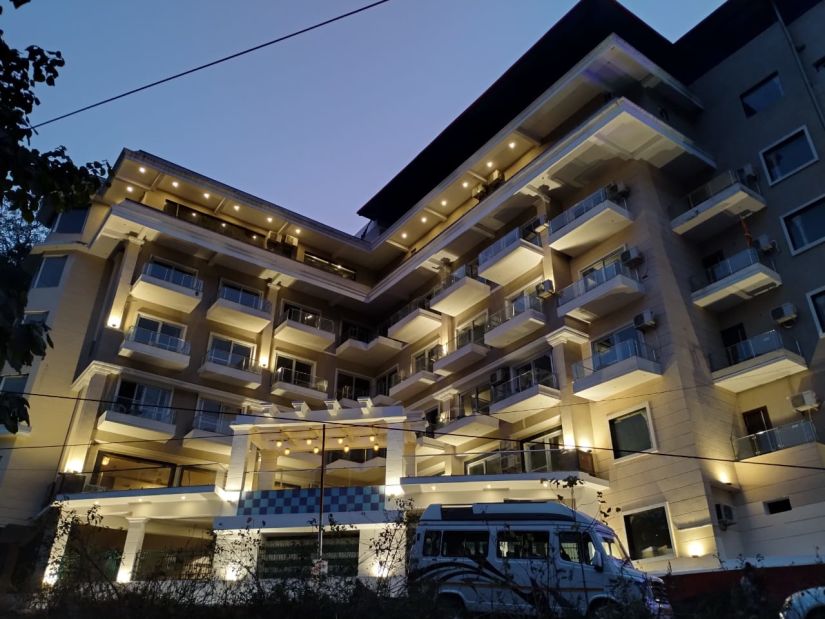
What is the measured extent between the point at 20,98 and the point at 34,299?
30.7 meters

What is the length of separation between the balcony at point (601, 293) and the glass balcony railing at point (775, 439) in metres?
6.20

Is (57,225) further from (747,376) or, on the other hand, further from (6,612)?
(747,376)

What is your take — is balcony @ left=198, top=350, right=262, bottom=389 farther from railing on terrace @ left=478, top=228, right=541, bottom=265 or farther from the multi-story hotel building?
railing on terrace @ left=478, top=228, right=541, bottom=265

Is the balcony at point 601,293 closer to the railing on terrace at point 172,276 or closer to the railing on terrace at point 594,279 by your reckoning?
the railing on terrace at point 594,279

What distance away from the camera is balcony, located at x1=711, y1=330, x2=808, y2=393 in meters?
21.9

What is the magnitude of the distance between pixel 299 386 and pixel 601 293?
55.7ft

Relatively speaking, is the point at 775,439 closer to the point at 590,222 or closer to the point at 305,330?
the point at 590,222

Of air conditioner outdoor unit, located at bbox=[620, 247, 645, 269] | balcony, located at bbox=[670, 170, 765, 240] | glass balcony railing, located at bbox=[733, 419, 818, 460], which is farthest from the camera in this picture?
air conditioner outdoor unit, located at bbox=[620, 247, 645, 269]

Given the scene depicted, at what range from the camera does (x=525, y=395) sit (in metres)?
26.2

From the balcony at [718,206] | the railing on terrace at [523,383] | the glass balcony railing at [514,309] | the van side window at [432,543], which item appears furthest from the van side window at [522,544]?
the balcony at [718,206]

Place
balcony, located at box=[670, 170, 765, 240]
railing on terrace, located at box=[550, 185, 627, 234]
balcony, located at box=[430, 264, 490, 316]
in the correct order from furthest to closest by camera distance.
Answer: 1. balcony, located at box=[430, 264, 490, 316]
2. railing on terrace, located at box=[550, 185, 627, 234]
3. balcony, located at box=[670, 170, 765, 240]

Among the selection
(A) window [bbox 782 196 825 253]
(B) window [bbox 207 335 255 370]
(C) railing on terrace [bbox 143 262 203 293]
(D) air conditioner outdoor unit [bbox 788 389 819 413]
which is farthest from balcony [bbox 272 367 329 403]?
(A) window [bbox 782 196 825 253]

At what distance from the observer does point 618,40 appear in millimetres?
27359

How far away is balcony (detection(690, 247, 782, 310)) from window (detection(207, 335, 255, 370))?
21.2m
